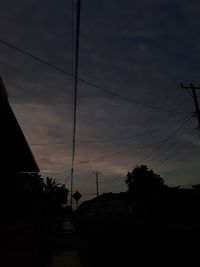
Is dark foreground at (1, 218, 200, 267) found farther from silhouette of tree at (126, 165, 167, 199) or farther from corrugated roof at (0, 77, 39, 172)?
silhouette of tree at (126, 165, 167, 199)

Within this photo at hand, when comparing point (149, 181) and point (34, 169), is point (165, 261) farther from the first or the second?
point (149, 181)

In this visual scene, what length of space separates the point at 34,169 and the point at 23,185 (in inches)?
20.3

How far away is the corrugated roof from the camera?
3543 mm

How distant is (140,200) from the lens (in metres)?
62.0

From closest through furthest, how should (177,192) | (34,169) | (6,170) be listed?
(6,170), (34,169), (177,192)

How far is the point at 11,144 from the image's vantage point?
468 centimetres

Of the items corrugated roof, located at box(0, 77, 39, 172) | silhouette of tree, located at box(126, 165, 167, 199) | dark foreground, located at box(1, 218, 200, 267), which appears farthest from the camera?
silhouette of tree, located at box(126, 165, 167, 199)

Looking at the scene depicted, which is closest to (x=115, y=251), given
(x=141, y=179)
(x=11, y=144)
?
(x=11, y=144)

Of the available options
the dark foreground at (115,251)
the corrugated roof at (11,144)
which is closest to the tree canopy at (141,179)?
the dark foreground at (115,251)

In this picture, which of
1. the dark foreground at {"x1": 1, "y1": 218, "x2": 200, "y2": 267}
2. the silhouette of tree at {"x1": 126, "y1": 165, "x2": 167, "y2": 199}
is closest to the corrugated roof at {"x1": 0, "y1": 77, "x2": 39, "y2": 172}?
the dark foreground at {"x1": 1, "y1": 218, "x2": 200, "y2": 267}

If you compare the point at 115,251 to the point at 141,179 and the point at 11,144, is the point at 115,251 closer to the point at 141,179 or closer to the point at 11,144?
the point at 11,144

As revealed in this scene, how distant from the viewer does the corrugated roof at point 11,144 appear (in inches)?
139

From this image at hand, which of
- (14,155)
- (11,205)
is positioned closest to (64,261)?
(11,205)

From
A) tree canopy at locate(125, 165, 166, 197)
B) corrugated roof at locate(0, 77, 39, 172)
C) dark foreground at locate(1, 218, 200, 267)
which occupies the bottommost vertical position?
dark foreground at locate(1, 218, 200, 267)
